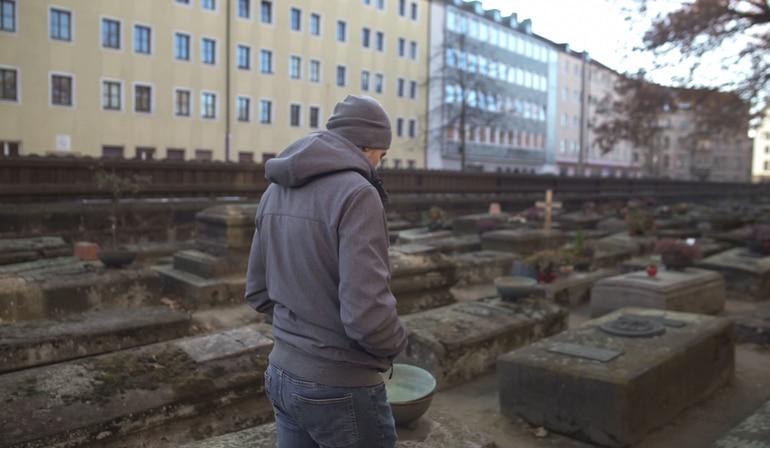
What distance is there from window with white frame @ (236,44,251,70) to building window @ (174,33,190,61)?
2.52m

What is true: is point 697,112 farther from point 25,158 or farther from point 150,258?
point 25,158

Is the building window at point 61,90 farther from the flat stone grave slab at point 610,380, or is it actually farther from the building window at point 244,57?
the flat stone grave slab at point 610,380

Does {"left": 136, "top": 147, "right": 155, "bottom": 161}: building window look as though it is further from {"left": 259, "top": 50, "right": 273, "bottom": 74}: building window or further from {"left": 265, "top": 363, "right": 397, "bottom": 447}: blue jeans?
{"left": 265, "top": 363, "right": 397, "bottom": 447}: blue jeans

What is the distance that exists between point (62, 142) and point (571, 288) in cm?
2290

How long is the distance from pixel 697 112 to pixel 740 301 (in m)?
11.9

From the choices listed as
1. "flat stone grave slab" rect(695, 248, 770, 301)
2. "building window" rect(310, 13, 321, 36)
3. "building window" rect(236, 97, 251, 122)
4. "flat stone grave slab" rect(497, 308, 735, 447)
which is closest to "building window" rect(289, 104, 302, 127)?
"building window" rect(236, 97, 251, 122)

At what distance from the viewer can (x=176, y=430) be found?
4109 mm

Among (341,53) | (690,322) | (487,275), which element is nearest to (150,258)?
(487,275)

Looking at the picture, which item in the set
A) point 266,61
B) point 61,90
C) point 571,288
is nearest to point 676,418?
point 571,288

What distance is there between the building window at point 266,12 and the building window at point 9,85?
11664 mm

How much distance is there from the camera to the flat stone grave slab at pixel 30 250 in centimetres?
815

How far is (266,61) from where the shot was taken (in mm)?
31234

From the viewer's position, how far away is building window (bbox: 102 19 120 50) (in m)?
26.1

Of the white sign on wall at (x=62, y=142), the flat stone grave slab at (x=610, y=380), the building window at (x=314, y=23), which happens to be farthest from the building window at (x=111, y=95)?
the flat stone grave slab at (x=610, y=380)
